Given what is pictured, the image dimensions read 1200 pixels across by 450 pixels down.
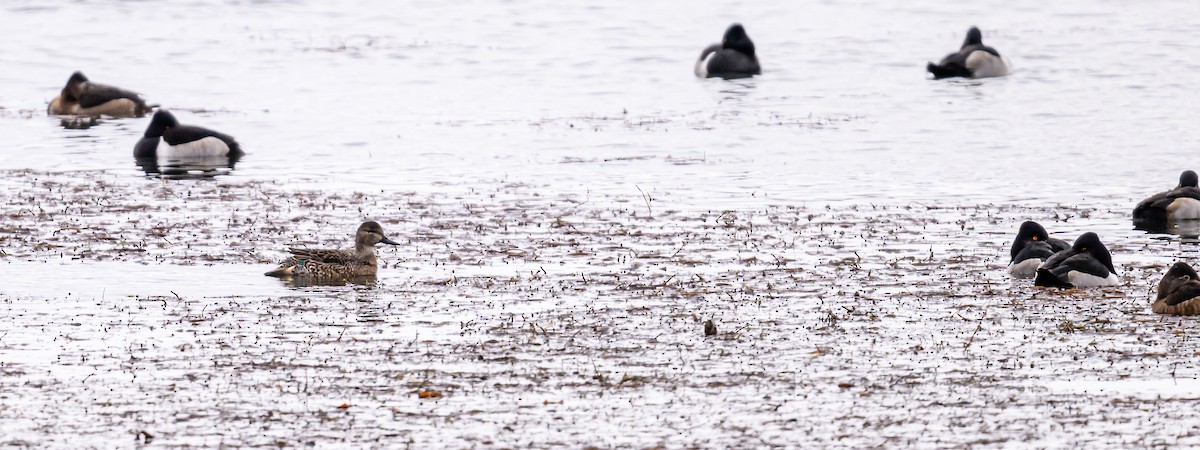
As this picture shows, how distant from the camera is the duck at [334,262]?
46.4ft

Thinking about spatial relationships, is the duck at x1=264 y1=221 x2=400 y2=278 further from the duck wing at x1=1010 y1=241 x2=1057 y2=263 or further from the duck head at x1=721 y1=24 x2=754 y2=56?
the duck head at x1=721 y1=24 x2=754 y2=56

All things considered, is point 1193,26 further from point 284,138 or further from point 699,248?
point 699,248

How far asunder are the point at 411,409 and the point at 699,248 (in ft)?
21.2

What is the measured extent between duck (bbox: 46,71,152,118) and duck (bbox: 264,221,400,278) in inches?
684

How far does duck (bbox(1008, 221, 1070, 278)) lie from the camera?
14.2 meters

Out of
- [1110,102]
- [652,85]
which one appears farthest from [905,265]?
[652,85]

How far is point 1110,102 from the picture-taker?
102 ft

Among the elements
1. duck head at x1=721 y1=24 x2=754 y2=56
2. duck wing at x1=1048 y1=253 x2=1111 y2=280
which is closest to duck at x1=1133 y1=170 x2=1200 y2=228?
duck wing at x1=1048 y1=253 x2=1111 y2=280

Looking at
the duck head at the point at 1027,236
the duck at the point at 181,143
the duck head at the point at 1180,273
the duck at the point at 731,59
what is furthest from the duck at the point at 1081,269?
the duck at the point at 731,59

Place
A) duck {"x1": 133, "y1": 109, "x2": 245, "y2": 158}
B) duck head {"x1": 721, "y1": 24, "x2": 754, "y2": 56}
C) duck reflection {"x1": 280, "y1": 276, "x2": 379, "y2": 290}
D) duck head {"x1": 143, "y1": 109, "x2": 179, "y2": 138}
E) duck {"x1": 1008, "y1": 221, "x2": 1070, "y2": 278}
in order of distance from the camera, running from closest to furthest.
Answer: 1. duck reflection {"x1": 280, "y1": 276, "x2": 379, "y2": 290}
2. duck {"x1": 1008, "y1": 221, "x2": 1070, "y2": 278}
3. duck {"x1": 133, "y1": 109, "x2": 245, "y2": 158}
4. duck head {"x1": 143, "y1": 109, "x2": 179, "y2": 138}
5. duck head {"x1": 721, "y1": 24, "x2": 754, "y2": 56}

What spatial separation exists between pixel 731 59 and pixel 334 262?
24486 mm

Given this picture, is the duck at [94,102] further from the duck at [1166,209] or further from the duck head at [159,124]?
the duck at [1166,209]

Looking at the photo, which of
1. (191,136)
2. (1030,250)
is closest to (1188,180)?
(1030,250)

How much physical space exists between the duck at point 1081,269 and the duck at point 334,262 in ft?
17.4
